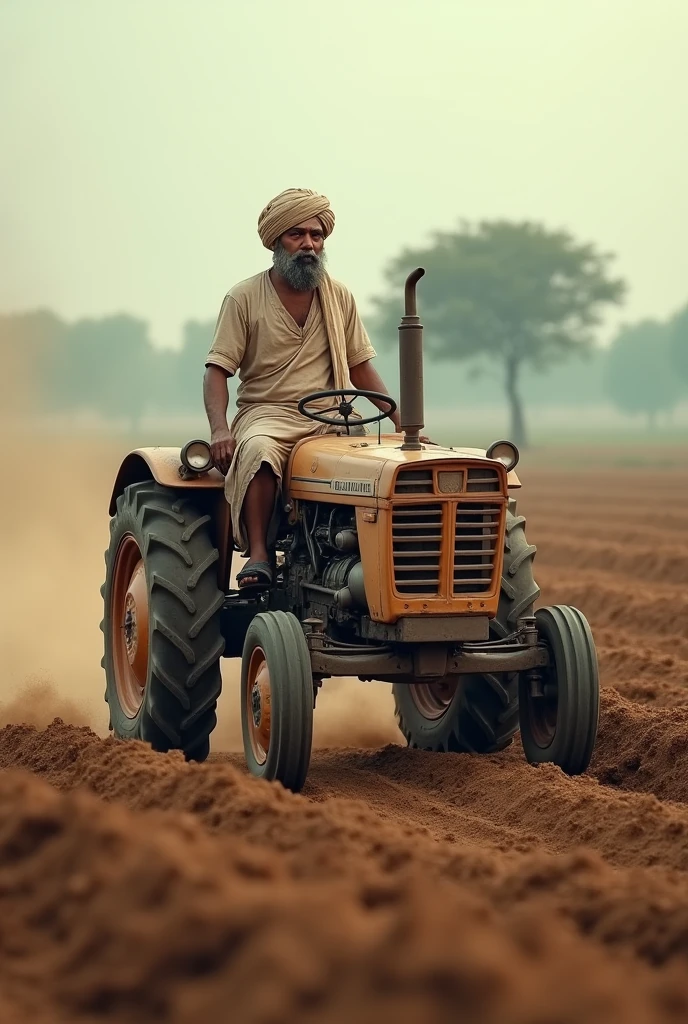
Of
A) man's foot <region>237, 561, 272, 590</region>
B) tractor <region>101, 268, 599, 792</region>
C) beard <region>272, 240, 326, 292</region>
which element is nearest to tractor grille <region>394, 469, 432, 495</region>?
tractor <region>101, 268, 599, 792</region>

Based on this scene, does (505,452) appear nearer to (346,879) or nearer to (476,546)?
(476,546)

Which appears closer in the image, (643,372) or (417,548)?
(417,548)

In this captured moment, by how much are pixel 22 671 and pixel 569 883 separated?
6265 millimetres

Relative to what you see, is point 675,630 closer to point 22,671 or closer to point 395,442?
point 22,671

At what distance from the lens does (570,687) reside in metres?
6.73

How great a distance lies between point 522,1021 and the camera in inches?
114

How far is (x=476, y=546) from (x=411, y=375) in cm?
73

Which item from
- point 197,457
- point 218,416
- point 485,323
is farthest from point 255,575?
point 485,323

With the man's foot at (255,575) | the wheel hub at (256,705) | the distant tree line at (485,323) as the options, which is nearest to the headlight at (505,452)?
the man's foot at (255,575)

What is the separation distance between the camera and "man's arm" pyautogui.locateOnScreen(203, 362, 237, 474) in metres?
7.17

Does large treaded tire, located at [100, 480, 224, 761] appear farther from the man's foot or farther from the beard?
the beard

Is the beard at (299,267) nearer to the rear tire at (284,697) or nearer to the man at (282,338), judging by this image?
the man at (282,338)

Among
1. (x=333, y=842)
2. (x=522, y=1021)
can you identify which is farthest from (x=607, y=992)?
(x=333, y=842)

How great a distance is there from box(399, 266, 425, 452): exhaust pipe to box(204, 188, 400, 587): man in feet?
2.26
